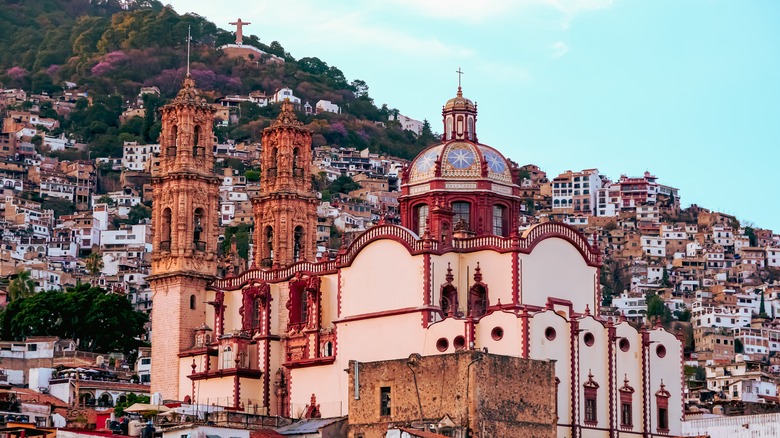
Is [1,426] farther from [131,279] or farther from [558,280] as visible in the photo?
[131,279]

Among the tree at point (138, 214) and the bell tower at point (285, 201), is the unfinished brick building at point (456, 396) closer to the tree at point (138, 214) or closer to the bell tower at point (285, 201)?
the bell tower at point (285, 201)

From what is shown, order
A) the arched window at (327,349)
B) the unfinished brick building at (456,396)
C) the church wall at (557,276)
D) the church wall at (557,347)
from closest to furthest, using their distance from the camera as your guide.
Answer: the unfinished brick building at (456,396) → the church wall at (557,347) → the church wall at (557,276) → the arched window at (327,349)

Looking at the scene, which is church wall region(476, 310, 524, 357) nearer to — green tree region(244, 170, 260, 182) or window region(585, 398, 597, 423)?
window region(585, 398, 597, 423)

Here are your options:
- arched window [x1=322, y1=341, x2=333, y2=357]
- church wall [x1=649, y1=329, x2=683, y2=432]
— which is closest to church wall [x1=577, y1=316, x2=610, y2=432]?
church wall [x1=649, y1=329, x2=683, y2=432]

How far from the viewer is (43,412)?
7394 cm

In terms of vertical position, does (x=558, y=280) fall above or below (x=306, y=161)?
below

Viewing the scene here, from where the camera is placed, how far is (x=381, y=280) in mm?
71125

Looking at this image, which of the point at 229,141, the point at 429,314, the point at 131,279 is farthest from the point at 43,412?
the point at 229,141

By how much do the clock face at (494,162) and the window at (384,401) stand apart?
44.4 ft

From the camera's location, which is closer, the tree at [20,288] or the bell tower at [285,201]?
the bell tower at [285,201]

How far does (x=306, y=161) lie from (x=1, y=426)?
2673 cm

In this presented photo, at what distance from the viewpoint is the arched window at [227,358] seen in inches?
3050

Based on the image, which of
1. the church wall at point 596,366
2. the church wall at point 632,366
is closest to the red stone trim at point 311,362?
the church wall at point 596,366

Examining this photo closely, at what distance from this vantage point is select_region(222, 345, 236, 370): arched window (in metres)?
77.5
